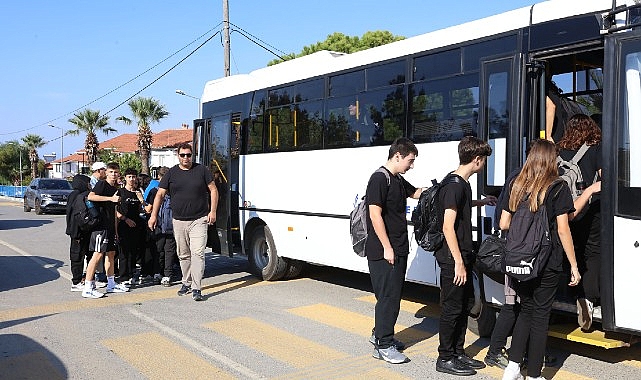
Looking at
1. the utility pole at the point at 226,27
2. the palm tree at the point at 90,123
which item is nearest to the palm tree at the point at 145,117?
the palm tree at the point at 90,123

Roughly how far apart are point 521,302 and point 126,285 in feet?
21.1

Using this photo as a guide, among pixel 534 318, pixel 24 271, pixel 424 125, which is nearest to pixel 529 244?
pixel 534 318

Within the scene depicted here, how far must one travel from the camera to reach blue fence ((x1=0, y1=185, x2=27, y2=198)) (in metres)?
53.2

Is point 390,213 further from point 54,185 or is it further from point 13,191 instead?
point 13,191

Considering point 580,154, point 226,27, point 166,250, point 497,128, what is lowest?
point 166,250

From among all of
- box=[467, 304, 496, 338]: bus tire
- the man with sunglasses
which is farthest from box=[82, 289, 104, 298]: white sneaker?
box=[467, 304, 496, 338]: bus tire

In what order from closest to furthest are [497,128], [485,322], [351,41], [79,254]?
1. [497,128]
2. [485,322]
3. [79,254]
4. [351,41]

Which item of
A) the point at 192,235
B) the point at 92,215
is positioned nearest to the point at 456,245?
the point at 192,235

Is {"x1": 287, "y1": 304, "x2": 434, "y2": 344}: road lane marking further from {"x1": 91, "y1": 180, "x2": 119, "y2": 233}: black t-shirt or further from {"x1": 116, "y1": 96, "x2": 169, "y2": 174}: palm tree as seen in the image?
{"x1": 116, "y1": 96, "x2": 169, "y2": 174}: palm tree

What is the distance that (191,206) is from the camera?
8875mm

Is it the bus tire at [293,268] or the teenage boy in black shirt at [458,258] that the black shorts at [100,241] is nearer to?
the bus tire at [293,268]

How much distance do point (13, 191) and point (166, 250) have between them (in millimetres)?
51590

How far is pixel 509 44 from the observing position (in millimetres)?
6312

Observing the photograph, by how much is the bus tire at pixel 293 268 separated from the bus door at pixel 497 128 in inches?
171
